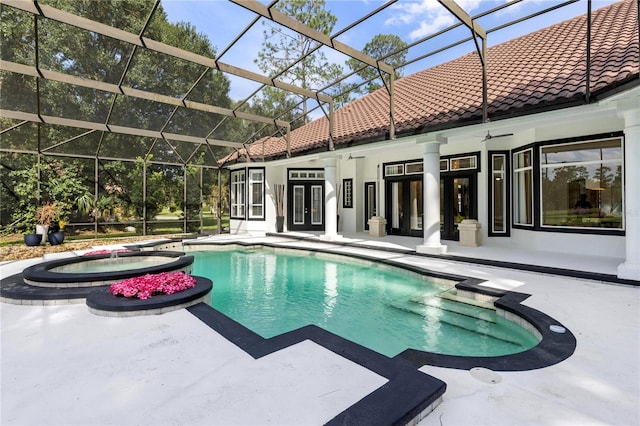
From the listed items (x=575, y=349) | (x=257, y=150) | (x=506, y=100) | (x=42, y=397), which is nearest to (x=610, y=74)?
(x=506, y=100)

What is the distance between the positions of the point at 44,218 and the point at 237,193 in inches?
269

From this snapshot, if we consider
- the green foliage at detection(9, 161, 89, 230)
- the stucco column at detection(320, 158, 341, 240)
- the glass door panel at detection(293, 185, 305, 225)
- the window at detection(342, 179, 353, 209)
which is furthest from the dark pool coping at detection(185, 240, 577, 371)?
the green foliage at detection(9, 161, 89, 230)

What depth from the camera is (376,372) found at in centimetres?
240

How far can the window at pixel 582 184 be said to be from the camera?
6.65m

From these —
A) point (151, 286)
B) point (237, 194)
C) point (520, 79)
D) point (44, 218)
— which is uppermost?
point (520, 79)

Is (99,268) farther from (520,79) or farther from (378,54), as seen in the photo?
(378,54)

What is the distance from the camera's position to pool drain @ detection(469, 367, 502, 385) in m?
2.37

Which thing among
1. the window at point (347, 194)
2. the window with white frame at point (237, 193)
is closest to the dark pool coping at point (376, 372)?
the window at point (347, 194)

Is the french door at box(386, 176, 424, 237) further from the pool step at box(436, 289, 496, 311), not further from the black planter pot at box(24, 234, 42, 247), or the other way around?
the black planter pot at box(24, 234, 42, 247)

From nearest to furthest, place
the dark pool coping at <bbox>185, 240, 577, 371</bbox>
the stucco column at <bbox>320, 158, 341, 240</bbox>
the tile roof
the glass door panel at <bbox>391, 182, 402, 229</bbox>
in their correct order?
the dark pool coping at <bbox>185, 240, 577, 371</bbox> → the tile roof → the stucco column at <bbox>320, 158, 341, 240</bbox> → the glass door panel at <bbox>391, 182, 402, 229</bbox>

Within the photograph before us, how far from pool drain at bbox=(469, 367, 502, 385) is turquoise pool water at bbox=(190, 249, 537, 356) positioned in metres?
0.87

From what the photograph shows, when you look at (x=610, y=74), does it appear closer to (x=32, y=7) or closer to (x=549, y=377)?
(x=549, y=377)

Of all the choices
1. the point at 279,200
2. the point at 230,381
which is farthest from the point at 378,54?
the point at 230,381

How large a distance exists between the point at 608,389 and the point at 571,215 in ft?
20.5
